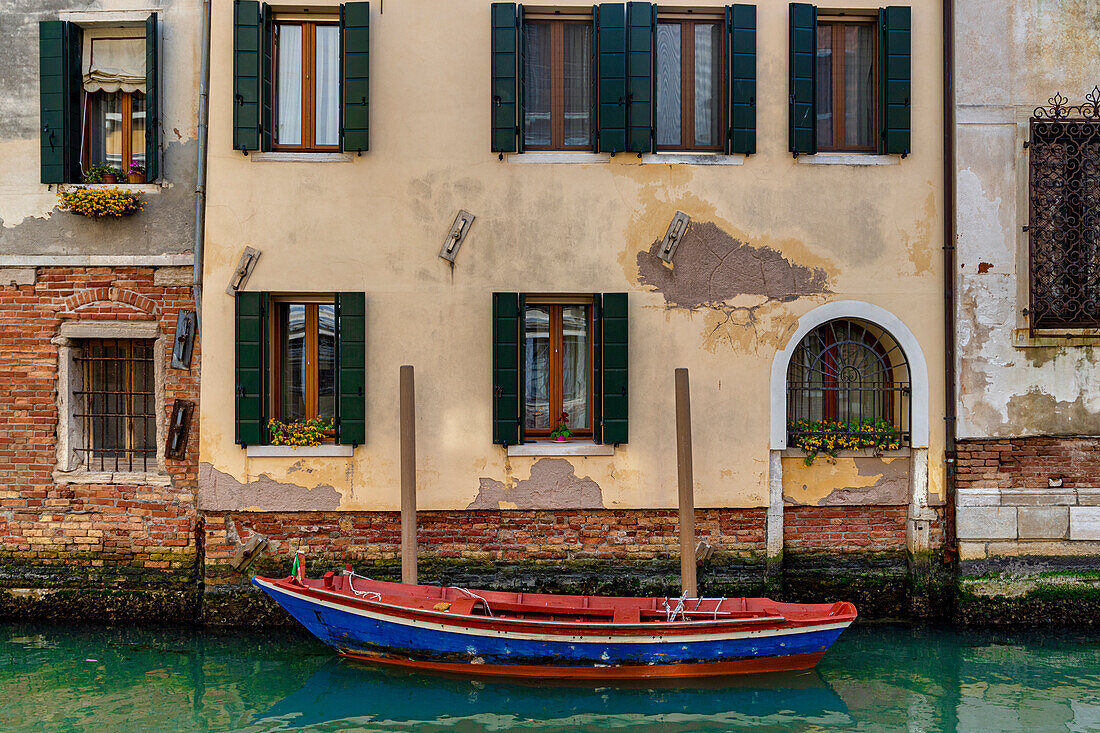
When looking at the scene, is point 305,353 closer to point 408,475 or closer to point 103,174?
point 408,475

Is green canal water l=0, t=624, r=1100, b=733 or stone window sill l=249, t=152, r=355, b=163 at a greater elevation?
stone window sill l=249, t=152, r=355, b=163

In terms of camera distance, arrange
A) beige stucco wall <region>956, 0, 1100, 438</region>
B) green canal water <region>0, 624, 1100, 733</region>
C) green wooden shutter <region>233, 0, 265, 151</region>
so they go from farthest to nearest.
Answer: beige stucco wall <region>956, 0, 1100, 438</region> < green wooden shutter <region>233, 0, 265, 151</region> < green canal water <region>0, 624, 1100, 733</region>

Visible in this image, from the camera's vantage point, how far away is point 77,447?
7.60 meters

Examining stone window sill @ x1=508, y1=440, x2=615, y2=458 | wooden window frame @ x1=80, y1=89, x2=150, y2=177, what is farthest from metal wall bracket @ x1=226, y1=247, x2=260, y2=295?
stone window sill @ x1=508, y1=440, x2=615, y2=458

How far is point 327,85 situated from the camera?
7.38 meters

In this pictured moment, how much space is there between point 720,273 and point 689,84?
61.7 inches

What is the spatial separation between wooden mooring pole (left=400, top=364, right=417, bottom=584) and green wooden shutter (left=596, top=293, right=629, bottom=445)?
1535 mm

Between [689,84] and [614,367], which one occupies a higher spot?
[689,84]

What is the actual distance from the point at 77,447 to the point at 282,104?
330 cm

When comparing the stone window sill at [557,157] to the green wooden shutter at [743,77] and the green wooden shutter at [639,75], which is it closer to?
the green wooden shutter at [639,75]

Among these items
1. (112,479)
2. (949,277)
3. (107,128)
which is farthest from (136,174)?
(949,277)

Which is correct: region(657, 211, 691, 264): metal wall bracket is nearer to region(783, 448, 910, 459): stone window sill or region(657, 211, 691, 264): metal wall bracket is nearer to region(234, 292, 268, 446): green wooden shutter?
region(783, 448, 910, 459): stone window sill

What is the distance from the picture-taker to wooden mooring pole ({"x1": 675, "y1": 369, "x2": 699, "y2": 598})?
671 centimetres

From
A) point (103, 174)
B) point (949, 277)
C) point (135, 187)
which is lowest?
point (949, 277)
